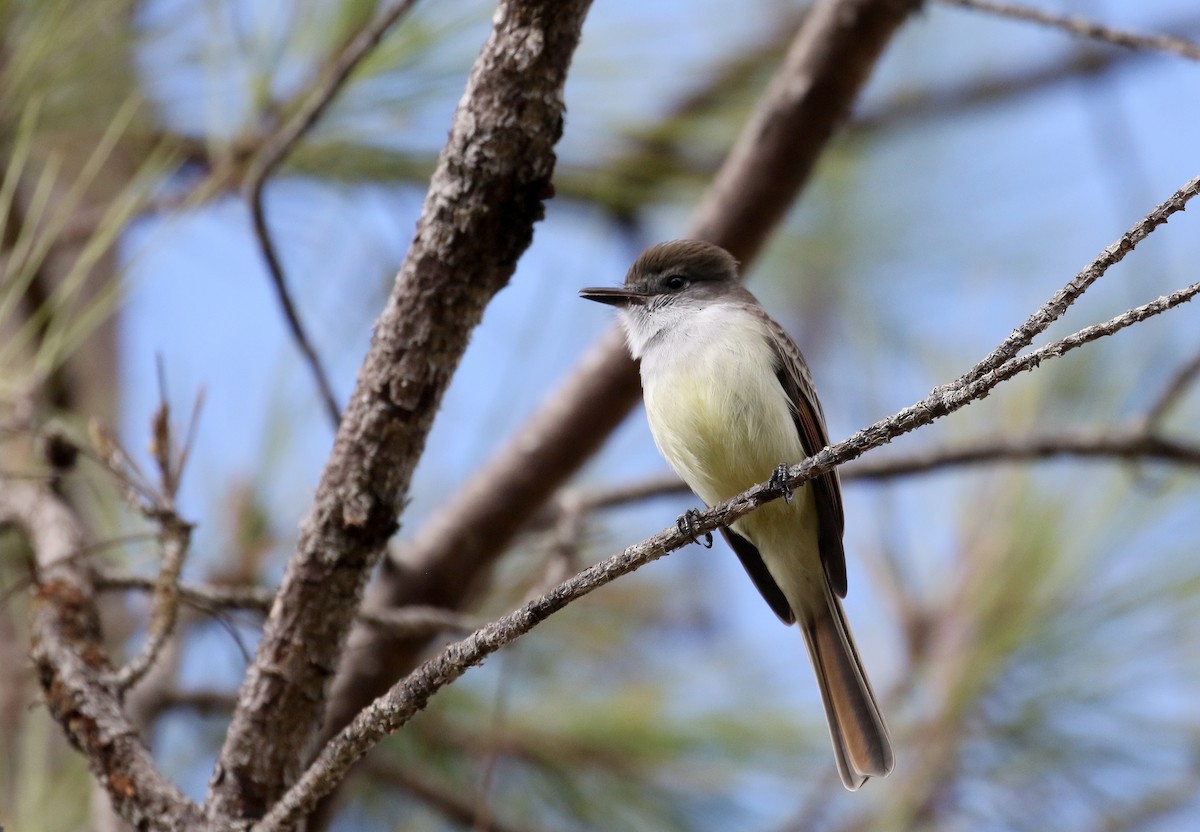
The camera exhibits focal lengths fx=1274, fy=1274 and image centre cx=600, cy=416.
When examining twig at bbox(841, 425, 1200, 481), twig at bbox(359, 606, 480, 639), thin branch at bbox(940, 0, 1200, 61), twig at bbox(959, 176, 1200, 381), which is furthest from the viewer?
twig at bbox(841, 425, 1200, 481)

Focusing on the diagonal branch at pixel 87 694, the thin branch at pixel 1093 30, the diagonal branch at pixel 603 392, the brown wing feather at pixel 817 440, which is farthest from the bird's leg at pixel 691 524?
the thin branch at pixel 1093 30

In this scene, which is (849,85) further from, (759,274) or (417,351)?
(759,274)

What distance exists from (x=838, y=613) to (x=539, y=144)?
1.42 m

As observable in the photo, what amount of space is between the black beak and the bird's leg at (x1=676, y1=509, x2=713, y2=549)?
66 centimetres

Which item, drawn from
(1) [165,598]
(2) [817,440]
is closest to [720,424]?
(2) [817,440]

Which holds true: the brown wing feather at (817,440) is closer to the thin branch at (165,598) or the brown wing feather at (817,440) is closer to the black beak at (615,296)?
the black beak at (615,296)

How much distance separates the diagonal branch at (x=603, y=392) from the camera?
2.85 meters

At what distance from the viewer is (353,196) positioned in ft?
10.7

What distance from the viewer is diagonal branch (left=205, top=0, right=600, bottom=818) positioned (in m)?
1.73

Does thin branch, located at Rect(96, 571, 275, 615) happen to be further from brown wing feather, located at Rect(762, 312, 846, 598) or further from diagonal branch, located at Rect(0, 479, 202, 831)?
brown wing feather, located at Rect(762, 312, 846, 598)

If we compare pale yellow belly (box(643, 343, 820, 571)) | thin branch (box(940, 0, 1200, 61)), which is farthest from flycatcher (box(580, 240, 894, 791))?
thin branch (box(940, 0, 1200, 61))

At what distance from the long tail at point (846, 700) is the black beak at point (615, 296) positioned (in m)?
0.79

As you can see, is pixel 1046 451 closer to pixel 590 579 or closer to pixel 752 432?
pixel 752 432

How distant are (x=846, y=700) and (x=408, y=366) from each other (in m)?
1.27
